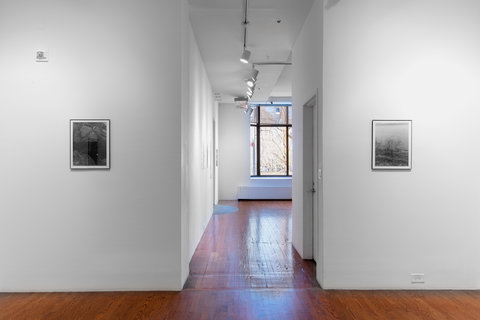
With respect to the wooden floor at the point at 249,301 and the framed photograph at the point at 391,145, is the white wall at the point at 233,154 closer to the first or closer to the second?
the wooden floor at the point at 249,301

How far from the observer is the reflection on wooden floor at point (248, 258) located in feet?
14.6

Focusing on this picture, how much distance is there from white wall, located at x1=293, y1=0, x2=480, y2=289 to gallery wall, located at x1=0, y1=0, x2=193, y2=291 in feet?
6.04

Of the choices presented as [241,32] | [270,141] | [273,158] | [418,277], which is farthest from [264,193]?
[418,277]

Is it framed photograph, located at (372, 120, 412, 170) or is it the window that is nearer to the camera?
framed photograph, located at (372, 120, 412, 170)

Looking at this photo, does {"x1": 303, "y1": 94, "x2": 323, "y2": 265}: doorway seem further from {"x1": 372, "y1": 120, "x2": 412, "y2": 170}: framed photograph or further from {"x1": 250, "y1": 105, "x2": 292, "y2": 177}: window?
{"x1": 250, "y1": 105, "x2": 292, "y2": 177}: window

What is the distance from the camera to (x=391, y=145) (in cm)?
425

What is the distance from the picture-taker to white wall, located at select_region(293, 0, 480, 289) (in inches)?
166

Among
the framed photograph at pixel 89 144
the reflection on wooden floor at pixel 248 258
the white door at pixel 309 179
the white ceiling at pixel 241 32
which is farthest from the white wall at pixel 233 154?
the framed photograph at pixel 89 144

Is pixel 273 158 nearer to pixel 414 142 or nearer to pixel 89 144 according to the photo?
pixel 414 142

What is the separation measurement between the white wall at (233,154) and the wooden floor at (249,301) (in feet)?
27.7

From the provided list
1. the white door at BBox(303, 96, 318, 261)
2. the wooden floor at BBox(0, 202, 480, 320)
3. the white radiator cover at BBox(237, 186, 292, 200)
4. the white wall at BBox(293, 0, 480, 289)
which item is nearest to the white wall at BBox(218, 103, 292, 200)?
the white radiator cover at BBox(237, 186, 292, 200)

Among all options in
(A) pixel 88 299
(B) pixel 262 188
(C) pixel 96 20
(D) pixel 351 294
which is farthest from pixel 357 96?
(B) pixel 262 188

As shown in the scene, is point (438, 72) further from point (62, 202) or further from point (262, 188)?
point (262, 188)

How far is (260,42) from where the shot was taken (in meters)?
6.34
